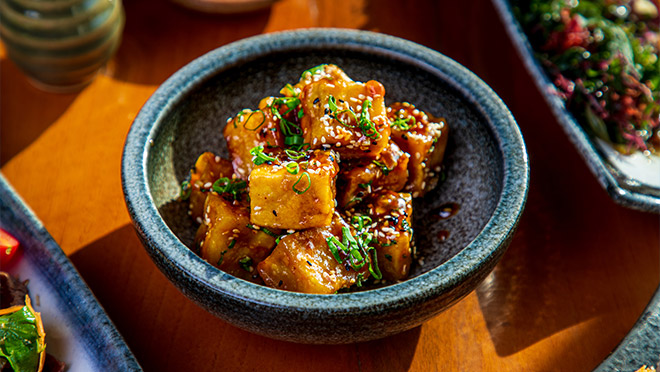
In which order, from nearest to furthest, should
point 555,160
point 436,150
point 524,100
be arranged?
point 436,150, point 555,160, point 524,100

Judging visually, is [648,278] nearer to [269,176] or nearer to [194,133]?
[269,176]

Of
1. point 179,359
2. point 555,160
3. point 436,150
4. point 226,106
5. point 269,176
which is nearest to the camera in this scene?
point 269,176

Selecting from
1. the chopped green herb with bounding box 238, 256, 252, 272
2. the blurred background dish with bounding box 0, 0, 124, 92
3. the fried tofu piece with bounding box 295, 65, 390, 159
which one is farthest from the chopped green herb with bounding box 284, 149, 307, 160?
the blurred background dish with bounding box 0, 0, 124, 92

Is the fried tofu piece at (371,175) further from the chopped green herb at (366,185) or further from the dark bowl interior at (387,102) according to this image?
the dark bowl interior at (387,102)

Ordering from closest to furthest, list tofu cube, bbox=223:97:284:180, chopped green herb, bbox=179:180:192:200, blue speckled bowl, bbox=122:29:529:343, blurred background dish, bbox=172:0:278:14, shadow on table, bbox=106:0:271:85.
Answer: blue speckled bowl, bbox=122:29:529:343 < tofu cube, bbox=223:97:284:180 < chopped green herb, bbox=179:180:192:200 < shadow on table, bbox=106:0:271:85 < blurred background dish, bbox=172:0:278:14

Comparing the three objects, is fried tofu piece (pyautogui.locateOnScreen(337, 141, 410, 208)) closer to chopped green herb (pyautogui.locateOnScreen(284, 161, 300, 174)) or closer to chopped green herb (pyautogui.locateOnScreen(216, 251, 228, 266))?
chopped green herb (pyautogui.locateOnScreen(284, 161, 300, 174))

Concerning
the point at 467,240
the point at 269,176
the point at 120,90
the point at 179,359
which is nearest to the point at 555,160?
the point at 467,240

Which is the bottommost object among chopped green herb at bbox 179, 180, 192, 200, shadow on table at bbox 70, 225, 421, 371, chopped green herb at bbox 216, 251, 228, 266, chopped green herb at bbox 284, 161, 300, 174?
shadow on table at bbox 70, 225, 421, 371

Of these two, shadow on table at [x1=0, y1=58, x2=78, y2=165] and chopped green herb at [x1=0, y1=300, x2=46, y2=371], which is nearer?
chopped green herb at [x1=0, y1=300, x2=46, y2=371]
